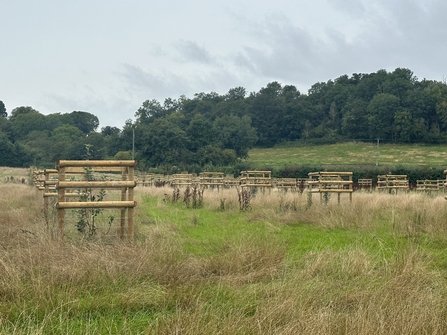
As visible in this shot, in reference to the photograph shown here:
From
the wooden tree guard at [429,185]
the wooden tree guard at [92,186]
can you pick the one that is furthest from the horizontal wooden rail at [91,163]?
the wooden tree guard at [429,185]

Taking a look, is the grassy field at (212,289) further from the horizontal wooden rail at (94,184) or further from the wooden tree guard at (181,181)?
the wooden tree guard at (181,181)

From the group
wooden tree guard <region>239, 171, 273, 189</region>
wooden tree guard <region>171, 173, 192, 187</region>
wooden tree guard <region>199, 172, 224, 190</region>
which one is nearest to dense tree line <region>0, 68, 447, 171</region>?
wooden tree guard <region>171, 173, 192, 187</region>

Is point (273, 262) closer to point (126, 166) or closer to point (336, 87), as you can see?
point (126, 166)

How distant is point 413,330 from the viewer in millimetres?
4062

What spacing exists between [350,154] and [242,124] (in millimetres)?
16205

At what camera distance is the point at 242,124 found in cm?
7900

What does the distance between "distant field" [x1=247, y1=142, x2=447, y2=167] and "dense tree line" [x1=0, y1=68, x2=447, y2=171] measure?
9.98 ft

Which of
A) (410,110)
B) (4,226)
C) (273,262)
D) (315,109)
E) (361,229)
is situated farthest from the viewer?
(315,109)

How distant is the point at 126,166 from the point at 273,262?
2856 millimetres

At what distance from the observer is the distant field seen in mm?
69019

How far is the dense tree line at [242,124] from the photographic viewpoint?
2542 inches

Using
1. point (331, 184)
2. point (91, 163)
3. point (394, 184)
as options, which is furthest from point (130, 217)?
point (394, 184)

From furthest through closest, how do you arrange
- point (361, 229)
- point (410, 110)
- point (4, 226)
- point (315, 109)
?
point (315, 109), point (410, 110), point (361, 229), point (4, 226)

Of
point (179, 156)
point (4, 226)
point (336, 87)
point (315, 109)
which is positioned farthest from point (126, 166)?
point (336, 87)
